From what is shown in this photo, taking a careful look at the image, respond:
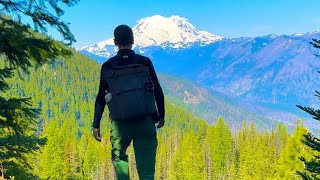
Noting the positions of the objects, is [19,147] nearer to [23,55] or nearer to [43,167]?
[23,55]

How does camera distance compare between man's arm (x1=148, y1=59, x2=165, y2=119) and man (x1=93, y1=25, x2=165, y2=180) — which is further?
man's arm (x1=148, y1=59, x2=165, y2=119)

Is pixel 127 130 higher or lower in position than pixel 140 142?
higher

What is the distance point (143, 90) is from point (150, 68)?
1.31 ft

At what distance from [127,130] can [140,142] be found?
26cm

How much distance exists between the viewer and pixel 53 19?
7398mm

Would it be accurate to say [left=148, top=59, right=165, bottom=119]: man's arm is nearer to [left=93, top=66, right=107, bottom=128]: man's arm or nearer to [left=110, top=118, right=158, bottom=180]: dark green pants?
[left=110, top=118, right=158, bottom=180]: dark green pants

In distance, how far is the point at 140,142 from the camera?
6363mm

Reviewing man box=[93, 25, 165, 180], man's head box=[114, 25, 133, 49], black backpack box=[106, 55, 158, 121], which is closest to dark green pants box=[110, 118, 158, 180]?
man box=[93, 25, 165, 180]

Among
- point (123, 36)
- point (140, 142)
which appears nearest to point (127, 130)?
point (140, 142)

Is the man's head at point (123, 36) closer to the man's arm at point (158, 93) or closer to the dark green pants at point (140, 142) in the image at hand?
the man's arm at point (158, 93)

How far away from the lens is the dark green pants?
6324 mm

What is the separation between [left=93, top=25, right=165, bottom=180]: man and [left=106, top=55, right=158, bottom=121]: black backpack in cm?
10

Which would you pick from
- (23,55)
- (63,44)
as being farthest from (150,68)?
(23,55)

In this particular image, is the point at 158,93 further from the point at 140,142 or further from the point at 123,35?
the point at 123,35
